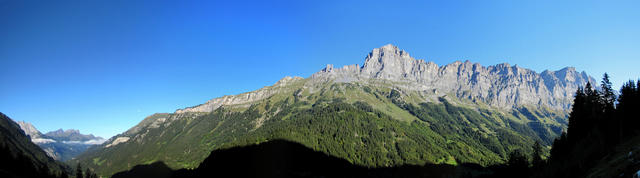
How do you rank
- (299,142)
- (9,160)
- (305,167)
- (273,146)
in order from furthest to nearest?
1. (299,142)
2. (273,146)
3. (305,167)
4. (9,160)

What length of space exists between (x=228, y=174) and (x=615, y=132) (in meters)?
156

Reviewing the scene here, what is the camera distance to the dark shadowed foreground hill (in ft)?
492

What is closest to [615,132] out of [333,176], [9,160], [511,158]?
[511,158]

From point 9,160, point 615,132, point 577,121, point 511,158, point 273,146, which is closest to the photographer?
point 615,132

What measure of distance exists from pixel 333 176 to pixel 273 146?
4470 centimetres

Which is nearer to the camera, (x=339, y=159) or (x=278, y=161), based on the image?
(x=278, y=161)

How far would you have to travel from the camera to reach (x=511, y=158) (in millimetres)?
93938

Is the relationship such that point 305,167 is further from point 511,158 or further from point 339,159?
point 511,158

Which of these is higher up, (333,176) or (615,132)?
(615,132)

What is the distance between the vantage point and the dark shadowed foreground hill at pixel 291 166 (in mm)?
149875

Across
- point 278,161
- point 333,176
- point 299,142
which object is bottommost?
point 333,176

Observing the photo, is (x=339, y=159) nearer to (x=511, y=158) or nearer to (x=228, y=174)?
(x=228, y=174)

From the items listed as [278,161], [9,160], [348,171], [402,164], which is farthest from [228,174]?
[402,164]

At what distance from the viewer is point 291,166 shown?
153 m
